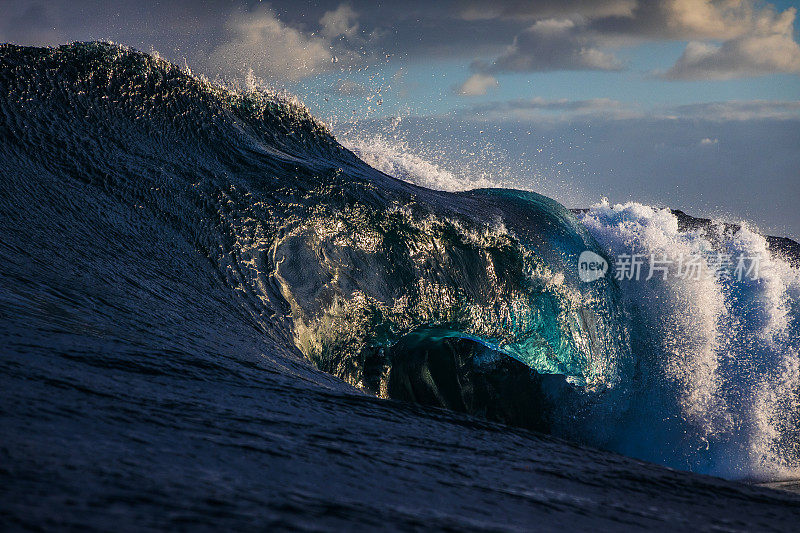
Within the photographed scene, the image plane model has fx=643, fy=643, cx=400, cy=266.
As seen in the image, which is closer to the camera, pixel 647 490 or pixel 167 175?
pixel 647 490

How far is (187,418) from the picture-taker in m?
1.56

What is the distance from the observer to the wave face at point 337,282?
9.78ft

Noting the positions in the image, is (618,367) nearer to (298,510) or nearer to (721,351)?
(721,351)

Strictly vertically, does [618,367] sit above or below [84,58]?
below

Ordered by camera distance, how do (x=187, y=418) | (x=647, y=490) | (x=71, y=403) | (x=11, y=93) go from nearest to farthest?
(x=71, y=403) < (x=187, y=418) < (x=647, y=490) < (x=11, y=93)

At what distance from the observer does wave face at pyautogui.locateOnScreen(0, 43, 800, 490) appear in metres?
2.98

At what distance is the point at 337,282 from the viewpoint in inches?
178

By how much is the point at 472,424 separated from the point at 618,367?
4.42 m

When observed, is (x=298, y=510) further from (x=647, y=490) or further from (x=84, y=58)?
(x=84, y=58)

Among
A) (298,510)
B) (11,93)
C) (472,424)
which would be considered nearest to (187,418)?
(298,510)

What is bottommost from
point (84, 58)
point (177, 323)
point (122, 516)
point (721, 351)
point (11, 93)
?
point (122, 516)

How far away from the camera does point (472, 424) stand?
2.12 m

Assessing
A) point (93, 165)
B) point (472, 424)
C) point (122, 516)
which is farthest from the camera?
point (93, 165)

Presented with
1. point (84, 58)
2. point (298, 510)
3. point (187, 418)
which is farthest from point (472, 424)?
→ point (84, 58)
